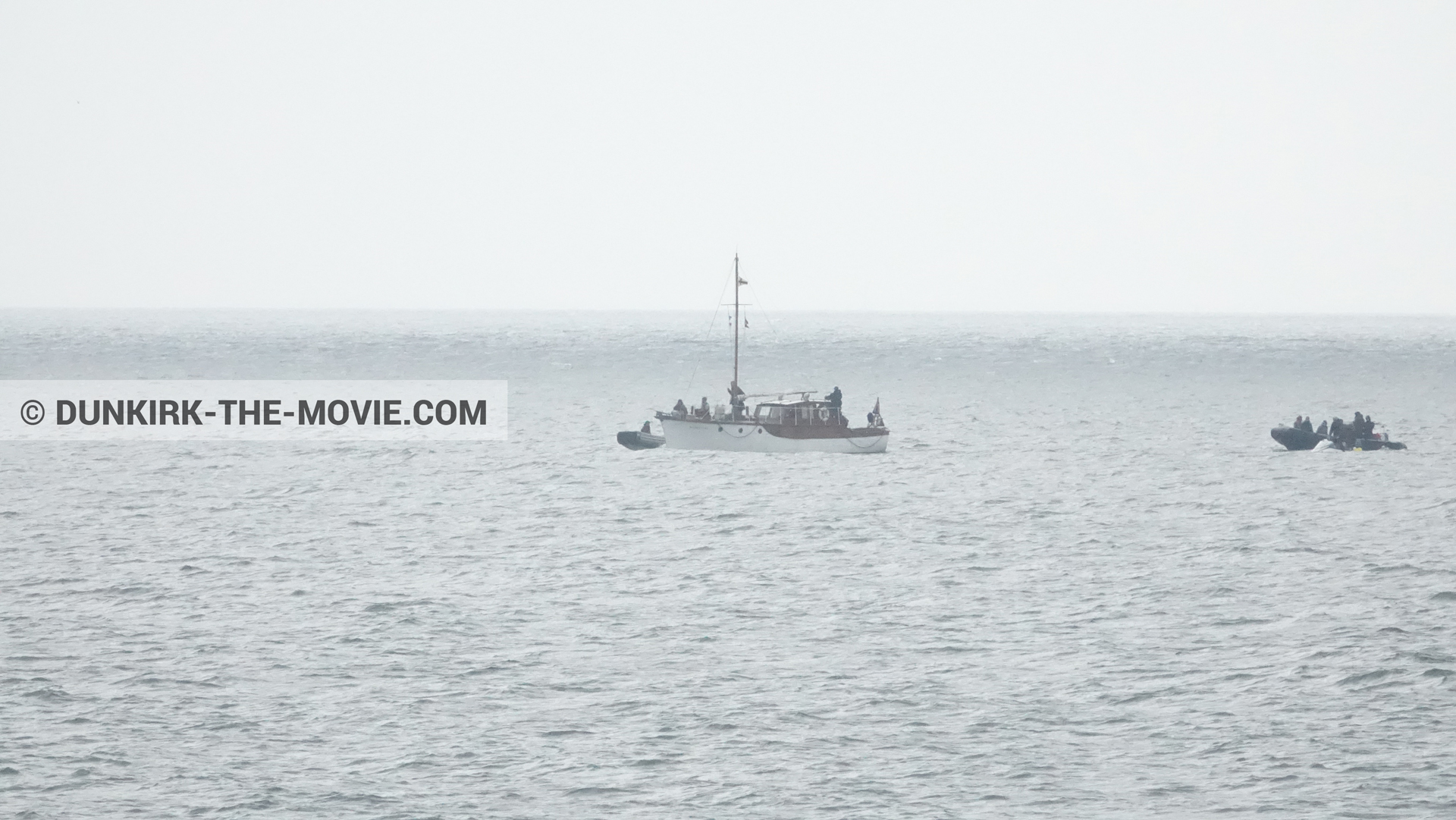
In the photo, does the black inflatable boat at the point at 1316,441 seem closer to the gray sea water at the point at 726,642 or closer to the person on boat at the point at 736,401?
the gray sea water at the point at 726,642

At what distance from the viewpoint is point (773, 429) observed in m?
72.3

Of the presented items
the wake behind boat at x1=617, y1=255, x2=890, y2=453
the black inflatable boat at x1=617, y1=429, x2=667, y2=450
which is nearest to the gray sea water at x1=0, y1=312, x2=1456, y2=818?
the wake behind boat at x1=617, y1=255, x2=890, y2=453

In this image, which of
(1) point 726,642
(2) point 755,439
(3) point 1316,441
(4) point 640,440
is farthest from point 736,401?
(1) point 726,642

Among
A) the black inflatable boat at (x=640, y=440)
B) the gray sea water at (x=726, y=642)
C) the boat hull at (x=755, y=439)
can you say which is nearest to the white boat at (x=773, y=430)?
the boat hull at (x=755, y=439)

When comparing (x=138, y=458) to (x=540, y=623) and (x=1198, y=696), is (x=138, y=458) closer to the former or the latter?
(x=540, y=623)

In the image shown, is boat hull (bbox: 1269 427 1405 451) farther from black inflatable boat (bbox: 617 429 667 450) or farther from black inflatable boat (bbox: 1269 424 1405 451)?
black inflatable boat (bbox: 617 429 667 450)

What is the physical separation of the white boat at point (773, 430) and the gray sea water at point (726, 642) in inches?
193

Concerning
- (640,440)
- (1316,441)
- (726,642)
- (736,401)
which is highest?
(736,401)

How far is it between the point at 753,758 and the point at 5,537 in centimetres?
3033

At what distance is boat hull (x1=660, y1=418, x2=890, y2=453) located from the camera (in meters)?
72.6

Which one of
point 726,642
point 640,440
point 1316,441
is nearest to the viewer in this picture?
point 726,642

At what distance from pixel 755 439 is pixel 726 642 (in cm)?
4094

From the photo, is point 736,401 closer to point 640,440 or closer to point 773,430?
point 773,430

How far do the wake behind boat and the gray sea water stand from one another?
4889mm
